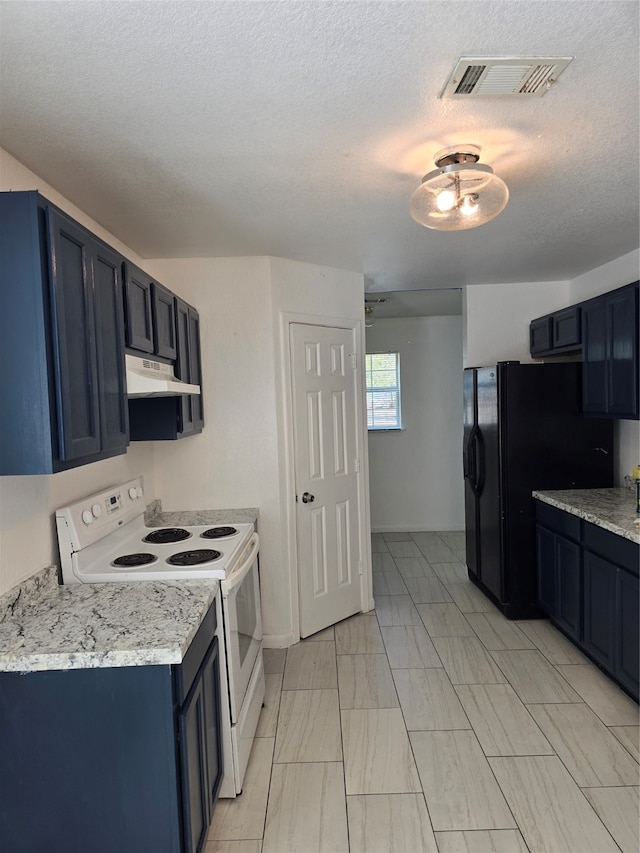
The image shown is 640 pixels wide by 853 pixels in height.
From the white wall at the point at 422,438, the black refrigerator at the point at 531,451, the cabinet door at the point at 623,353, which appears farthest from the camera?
the white wall at the point at 422,438

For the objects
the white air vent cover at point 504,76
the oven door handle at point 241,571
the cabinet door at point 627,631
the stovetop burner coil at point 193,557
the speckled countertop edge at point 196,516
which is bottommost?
the cabinet door at point 627,631

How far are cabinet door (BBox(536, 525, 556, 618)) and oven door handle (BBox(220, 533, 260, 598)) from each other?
193cm

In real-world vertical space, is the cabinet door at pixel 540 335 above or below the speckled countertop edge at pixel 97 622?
above

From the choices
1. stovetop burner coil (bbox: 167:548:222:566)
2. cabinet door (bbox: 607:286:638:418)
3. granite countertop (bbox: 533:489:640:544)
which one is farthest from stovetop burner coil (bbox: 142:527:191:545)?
cabinet door (bbox: 607:286:638:418)

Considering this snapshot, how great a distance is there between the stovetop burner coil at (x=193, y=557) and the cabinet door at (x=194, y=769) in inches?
20.6

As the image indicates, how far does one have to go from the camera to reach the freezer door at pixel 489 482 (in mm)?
3592

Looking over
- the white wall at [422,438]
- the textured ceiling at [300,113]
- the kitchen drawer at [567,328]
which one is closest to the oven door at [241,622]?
the textured ceiling at [300,113]

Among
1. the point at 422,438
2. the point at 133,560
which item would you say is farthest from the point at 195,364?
the point at 422,438

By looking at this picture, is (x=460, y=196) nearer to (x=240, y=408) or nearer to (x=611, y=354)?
(x=611, y=354)

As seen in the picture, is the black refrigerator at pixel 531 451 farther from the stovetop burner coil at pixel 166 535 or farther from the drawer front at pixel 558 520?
the stovetop burner coil at pixel 166 535

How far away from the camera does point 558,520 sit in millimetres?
3191

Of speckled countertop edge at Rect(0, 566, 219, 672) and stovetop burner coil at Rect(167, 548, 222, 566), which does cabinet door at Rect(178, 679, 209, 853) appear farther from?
stovetop burner coil at Rect(167, 548, 222, 566)

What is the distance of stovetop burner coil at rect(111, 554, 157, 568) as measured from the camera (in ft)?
7.06

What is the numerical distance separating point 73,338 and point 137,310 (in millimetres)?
616
